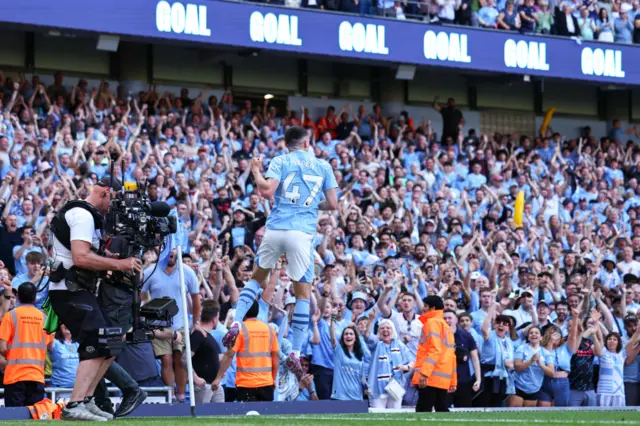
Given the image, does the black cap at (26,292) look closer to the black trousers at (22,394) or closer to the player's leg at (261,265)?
the black trousers at (22,394)

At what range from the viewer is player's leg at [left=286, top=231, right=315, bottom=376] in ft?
39.1

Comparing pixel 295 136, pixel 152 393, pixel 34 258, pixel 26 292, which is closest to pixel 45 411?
pixel 26 292

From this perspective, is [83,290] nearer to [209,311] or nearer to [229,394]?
[209,311]

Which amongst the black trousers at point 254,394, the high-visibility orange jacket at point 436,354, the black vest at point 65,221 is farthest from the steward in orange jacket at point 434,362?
the black vest at point 65,221

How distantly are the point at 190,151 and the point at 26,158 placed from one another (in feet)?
12.3

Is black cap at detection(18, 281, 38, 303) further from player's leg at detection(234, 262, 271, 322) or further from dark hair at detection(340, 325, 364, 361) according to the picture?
dark hair at detection(340, 325, 364, 361)

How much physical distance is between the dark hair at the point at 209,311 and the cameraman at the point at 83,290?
527cm

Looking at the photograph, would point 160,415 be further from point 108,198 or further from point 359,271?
point 359,271

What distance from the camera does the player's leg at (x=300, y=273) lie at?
1192 cm

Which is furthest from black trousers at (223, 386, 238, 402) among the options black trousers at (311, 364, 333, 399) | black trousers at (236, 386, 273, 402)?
black trousers at (236, 386, 273, 402)

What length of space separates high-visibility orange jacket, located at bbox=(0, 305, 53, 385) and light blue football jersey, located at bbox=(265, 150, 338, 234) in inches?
132

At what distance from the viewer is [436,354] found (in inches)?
587

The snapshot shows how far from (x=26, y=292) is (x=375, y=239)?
8.44 metres

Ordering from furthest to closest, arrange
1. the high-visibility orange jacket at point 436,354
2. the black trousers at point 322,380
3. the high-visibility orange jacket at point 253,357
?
the black trousers at point 322,380, the high-visibility orange jacket at point 253,357, the high-visibility orange jacket at point 436,354
